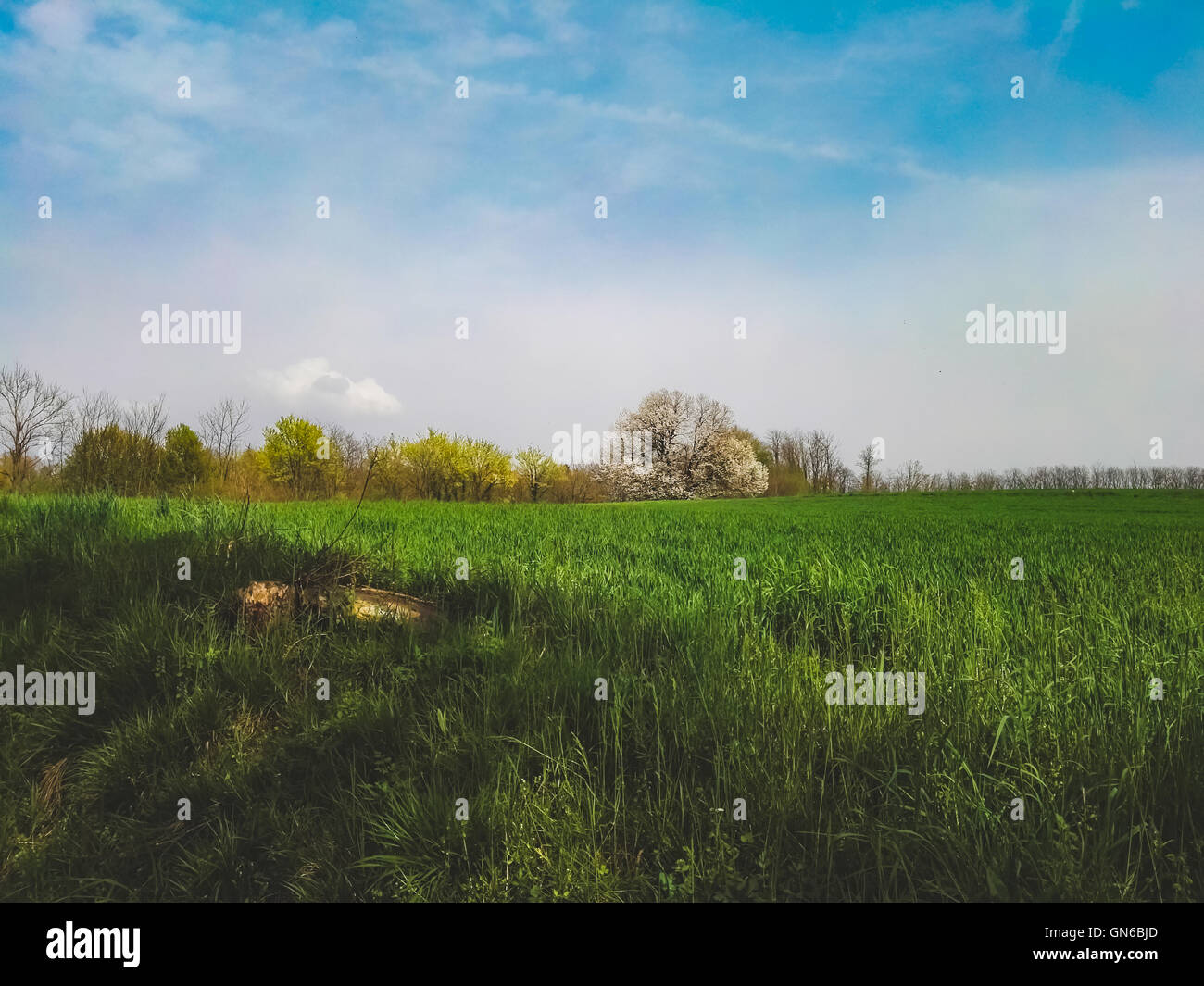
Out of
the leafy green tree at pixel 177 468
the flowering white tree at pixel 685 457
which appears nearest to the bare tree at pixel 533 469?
the flowering white tree at pixel 685 457

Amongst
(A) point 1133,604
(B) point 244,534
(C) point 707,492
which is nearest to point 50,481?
(B) point 244,534

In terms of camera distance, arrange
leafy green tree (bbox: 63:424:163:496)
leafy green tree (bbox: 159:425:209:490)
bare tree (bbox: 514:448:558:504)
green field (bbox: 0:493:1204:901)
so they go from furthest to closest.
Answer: bare tree (bbox: 514:448:558:504)
leafy green tree (bbox: 63:424:163:496)
leafy green tree (bbox: 159:425:209:490)
green field (bbox: 0:493:1204:901)

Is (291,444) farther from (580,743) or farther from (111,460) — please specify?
(580,743)

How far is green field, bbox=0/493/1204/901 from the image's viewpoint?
296 centimetres

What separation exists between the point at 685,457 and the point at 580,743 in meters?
56.3

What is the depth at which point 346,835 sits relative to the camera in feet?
11.1

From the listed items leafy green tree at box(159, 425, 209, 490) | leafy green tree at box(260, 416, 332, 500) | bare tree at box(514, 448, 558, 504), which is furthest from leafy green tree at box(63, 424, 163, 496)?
bare tree at box(514, 448, 558, 504)

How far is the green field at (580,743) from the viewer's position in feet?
9.71

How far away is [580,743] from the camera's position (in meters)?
3.66

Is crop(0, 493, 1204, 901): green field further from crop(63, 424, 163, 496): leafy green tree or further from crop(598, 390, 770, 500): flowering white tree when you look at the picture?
crop(598, 390, 770, 500): flowering white tree

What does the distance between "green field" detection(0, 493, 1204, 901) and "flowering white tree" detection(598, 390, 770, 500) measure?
52007 mm

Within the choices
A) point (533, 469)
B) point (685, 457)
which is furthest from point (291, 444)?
point (685, 457)

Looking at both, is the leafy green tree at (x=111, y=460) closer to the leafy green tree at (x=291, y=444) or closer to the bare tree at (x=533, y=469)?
the leafy green tree at (x=291, y=444)

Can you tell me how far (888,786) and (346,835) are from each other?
2.63 metres
